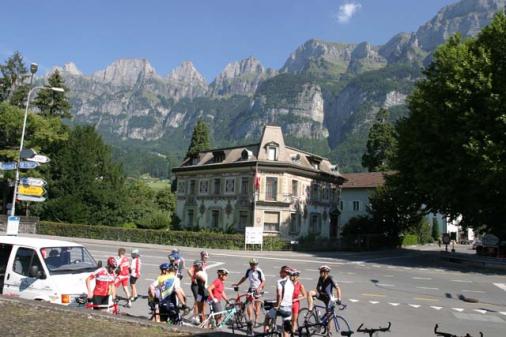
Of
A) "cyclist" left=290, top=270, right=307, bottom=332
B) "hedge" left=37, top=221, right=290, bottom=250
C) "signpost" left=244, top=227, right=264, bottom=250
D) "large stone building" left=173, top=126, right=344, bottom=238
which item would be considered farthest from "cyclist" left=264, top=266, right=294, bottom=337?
"large stone building" left=173, top=126, right=344, bottom=238

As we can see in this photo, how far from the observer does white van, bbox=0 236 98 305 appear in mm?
11258

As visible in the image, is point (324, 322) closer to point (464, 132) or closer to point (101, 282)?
point (101, 282)

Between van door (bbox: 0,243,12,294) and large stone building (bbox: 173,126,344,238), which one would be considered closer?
van door (bbox: 0,243,12,294)

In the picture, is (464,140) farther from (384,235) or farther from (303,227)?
(384,235)

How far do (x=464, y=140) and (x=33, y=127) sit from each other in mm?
42363

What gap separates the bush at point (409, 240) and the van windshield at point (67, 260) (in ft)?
Result: 176

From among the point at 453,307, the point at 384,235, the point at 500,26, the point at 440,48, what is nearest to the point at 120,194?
the point at 384,235

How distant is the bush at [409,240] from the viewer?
61141 millimetres

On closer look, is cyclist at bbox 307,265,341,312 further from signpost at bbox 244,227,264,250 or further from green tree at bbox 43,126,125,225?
green tree at bbox 43,126,125,225

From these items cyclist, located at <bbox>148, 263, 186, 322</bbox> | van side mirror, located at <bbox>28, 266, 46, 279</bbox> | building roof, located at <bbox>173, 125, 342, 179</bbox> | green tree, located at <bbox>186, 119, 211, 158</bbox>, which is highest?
green tree, located at <bbox>186, 119, 211, 158</bbox>

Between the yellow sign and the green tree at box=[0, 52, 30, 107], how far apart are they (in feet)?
147

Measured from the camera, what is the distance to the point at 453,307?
15477mm

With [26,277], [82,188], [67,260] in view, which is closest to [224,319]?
[67,260]

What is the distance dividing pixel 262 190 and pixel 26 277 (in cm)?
3474
